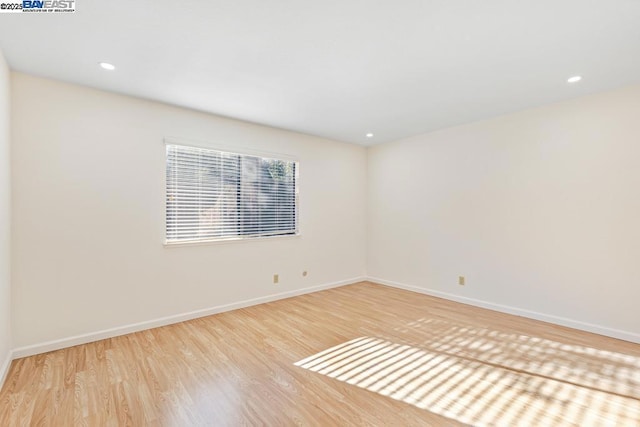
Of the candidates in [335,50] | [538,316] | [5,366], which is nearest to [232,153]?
[335,50]

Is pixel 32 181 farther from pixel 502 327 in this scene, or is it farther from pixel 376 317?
pixel 502 327

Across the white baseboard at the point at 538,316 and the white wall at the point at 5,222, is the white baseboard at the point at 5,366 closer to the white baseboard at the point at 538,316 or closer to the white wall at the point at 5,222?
the white wall at the point at 5,222

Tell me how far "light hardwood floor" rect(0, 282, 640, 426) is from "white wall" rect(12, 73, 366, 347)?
35 cm

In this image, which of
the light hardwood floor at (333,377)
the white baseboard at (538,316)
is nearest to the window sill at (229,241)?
the light hardwood floor at (333,377)

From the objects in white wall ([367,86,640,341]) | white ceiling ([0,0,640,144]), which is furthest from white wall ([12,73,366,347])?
white wall ([367,86,640,341])

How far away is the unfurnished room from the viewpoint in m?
1.85

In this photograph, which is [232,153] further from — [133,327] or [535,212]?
[535,212]

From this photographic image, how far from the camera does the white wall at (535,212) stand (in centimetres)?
288

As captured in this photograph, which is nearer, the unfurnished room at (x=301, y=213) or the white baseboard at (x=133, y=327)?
the unfurnished room at (x=301, y=213)

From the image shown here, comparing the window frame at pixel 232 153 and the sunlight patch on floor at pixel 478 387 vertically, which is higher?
the window frame at pixel 232 153

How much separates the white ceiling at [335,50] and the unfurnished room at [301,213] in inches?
0.8

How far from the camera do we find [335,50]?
Answer: 216cm

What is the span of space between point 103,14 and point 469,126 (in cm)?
411

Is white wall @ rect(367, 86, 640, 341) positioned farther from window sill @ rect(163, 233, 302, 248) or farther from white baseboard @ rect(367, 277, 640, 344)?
window sill @ rect(163, 233, 302, 248)
